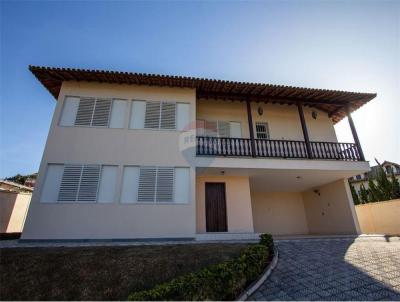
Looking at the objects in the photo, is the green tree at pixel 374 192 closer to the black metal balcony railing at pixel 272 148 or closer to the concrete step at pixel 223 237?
the black metal balcony railing at pixel 272 148

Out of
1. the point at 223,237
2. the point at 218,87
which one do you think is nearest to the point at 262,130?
the point at 218,87

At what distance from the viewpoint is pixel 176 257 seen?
6.45m

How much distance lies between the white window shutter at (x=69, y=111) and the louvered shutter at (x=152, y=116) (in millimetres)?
3380

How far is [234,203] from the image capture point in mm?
11523

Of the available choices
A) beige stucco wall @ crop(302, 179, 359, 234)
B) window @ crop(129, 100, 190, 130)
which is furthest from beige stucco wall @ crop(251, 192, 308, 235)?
window @ crop(129, 100, 190, 130)

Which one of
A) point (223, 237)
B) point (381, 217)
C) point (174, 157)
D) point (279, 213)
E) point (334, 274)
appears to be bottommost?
point (334, 274)

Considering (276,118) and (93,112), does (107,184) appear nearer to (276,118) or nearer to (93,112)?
(93,112)

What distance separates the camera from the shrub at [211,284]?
4215 millimetres

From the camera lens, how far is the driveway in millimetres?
4574

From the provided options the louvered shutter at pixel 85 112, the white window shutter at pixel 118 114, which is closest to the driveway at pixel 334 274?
the white window shutter at pixel 118 114

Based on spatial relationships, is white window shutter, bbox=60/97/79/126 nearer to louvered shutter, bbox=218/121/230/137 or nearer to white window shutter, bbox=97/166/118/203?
white window shutter, bbox=97/166/118/203

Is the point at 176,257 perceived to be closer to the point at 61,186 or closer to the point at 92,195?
the point at 92,195

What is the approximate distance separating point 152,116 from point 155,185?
3508 millimetres

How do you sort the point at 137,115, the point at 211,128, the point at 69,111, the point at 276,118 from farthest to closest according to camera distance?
the point at 276,118 → the point at 211,128 → the point at 137,115 → the point at 69,111
